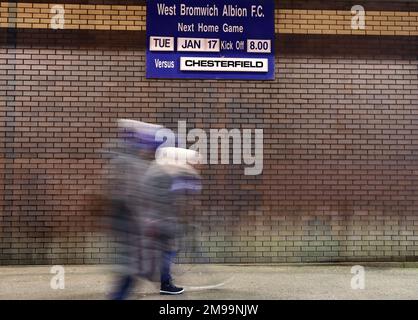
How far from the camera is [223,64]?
8.05 meters

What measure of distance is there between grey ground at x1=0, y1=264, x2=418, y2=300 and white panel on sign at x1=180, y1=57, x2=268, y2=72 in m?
2.76

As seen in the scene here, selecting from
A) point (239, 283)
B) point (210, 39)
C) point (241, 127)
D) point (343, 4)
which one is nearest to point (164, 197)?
point (239, 283)

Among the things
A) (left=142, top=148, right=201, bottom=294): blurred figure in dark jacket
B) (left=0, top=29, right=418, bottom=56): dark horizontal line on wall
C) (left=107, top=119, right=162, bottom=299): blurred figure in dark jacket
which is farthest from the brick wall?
(left=107, top=119, right=162, bottom=299): blurred figure in dark jacket

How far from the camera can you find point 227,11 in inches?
319

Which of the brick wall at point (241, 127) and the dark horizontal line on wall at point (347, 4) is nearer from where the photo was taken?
the brick wall at point (241, 127)

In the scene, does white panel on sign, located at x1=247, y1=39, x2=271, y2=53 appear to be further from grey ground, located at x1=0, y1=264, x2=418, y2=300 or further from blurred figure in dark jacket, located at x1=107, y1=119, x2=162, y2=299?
blurred figure in dark jacket, located at x1=107, y1=119, x2=162, y2=299

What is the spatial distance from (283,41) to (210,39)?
3.44 ft

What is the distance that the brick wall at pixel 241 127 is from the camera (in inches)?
311

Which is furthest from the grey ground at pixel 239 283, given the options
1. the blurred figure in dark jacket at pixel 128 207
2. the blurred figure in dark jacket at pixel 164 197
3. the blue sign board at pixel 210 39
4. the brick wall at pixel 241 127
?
the blue sign board at pixel 210 39

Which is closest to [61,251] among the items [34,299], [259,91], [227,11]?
[34,299]

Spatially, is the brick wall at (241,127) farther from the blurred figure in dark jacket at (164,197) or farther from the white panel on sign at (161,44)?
the blurred figure in dark jacket at (164,197)

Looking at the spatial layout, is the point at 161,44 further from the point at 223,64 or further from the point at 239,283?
the point at 239,283

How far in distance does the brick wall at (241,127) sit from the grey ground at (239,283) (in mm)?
260
